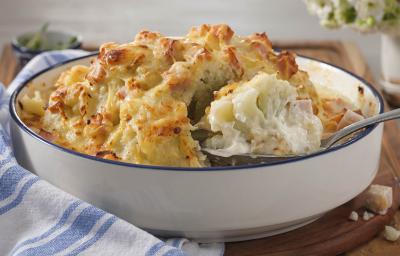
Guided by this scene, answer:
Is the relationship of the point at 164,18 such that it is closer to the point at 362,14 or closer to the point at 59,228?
the point at 362,14

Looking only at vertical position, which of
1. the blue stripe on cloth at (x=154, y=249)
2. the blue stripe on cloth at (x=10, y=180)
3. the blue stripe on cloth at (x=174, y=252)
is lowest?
the blue stripe on cloth at (x=10, y=180)

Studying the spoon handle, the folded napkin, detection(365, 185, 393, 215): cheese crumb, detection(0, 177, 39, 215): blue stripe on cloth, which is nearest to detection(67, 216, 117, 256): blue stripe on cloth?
the folded napkin

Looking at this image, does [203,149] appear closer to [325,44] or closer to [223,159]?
[223,159]

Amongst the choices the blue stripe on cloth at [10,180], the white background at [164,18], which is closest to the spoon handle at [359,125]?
the blue stripe on cloth at [10,180]

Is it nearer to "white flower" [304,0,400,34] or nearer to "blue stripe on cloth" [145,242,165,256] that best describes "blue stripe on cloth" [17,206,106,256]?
"blue stripe on cloth" [145,242,165,256]

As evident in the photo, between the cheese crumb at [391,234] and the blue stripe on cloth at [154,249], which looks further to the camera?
the cheese crumb at [391,234]

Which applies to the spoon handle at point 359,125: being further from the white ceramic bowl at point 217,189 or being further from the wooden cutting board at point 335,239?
the wooden cutting board at point 335,239
